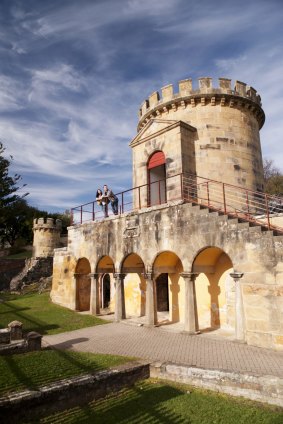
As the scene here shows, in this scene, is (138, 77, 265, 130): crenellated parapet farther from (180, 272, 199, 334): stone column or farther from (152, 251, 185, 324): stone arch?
Answer: (180, 272, 199, 334): stone column

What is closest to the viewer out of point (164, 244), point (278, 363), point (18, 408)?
point (18, 408)

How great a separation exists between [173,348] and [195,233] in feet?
13.5

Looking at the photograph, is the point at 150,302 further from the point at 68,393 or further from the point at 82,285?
the point at 68,393

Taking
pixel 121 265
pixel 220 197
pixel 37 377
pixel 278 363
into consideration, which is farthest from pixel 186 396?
pixel 220 197

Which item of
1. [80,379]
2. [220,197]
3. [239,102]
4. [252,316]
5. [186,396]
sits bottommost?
[186,396]

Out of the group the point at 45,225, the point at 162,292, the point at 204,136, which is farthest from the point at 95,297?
the point at 45,225

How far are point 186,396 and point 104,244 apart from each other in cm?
1018

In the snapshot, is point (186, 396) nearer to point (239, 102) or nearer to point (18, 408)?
point (18, 408)

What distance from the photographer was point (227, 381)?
6801 mm

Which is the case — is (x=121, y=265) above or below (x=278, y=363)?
above

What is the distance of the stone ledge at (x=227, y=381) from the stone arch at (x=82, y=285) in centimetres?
1119

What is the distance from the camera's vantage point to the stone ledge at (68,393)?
5.70 metres

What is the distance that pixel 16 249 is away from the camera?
42.9 metres

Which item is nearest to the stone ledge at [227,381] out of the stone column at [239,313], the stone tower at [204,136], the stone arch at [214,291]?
the stone column at [239,313]
